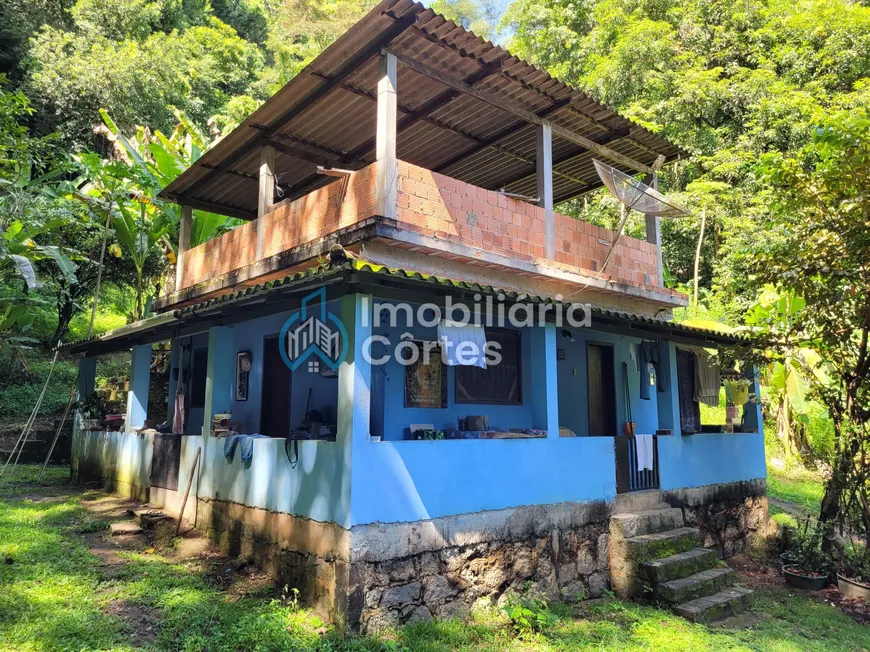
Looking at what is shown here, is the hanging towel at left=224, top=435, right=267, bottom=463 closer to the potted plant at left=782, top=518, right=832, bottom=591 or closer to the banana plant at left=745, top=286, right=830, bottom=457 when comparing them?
the banana plant at left=745, top=286, right=830, bottom=457

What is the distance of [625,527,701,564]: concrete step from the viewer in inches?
318

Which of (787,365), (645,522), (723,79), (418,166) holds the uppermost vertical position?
(723,79)

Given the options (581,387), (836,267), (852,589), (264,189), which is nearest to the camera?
(836,267)

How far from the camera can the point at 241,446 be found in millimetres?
7645

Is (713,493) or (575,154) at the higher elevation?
(575,154)

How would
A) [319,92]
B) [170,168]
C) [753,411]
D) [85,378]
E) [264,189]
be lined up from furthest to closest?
[85,378]
[170,168]
[753,411]
[264,189]
[319,92]

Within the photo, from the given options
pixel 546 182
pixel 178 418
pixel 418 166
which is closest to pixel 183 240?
pixel 178 418

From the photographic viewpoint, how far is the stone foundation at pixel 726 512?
9.95 meters

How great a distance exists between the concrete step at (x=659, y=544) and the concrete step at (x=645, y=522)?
7cm

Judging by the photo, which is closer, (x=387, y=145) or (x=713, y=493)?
(x=387, y=145)

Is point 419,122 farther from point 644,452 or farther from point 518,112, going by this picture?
point 644,452

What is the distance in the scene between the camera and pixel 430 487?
253 inches

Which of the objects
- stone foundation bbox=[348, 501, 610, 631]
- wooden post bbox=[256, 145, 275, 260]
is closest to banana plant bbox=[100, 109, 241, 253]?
wooden post bbox=[256, 145, 275, 260]

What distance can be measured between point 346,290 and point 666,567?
5.63 m
